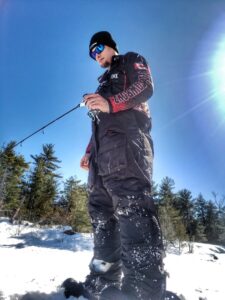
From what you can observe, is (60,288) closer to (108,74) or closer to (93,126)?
(93,126)

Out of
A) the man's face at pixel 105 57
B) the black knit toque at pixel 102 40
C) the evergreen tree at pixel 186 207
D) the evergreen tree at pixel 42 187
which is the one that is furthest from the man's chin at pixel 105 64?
the evergreen tree at pixel 186 207

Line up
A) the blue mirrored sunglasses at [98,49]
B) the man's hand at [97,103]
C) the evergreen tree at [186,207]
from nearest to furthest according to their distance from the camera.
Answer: the man's hand at [97,103] → the blue mirrored sunglasses at [98,49] → the evergreen tree at [186,207]

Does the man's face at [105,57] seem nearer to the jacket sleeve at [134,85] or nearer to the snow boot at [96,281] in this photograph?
the jacket sleeve at [134,85]

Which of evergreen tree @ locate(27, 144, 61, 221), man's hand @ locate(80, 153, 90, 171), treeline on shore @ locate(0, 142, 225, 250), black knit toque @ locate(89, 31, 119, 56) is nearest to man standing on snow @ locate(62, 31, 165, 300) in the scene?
black knit toque @ locate(89, 31, 119, 56)

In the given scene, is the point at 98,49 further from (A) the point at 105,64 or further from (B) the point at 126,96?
(B) the point at 126,96

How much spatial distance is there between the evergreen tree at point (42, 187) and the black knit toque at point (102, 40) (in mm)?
21919

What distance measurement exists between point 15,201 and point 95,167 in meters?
24.7

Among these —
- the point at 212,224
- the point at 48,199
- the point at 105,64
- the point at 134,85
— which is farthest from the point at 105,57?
the point at 212,224

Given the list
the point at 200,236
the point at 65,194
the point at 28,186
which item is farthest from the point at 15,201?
the point at 200,236

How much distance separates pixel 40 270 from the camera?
9.18ft

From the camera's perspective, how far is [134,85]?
2.50 metres

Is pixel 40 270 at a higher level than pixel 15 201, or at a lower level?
lower

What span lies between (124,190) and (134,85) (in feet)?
3.49

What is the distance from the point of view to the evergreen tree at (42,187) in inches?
971
